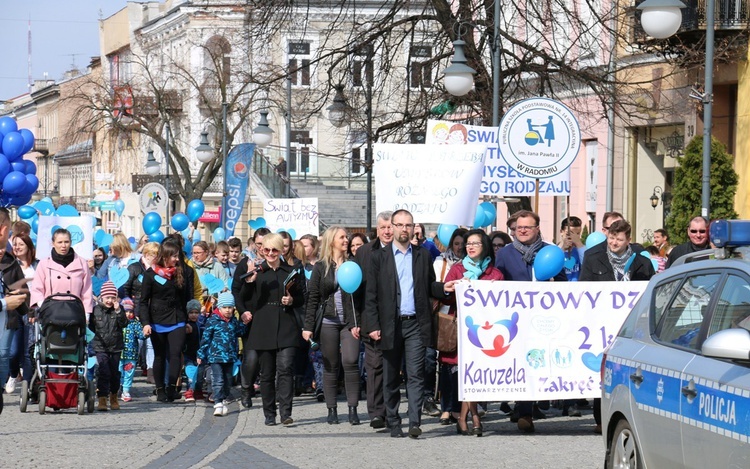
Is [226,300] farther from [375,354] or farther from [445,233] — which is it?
[375,354]

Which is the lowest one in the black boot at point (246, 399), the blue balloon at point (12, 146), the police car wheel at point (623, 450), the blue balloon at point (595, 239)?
the black boot at point (246, 399)

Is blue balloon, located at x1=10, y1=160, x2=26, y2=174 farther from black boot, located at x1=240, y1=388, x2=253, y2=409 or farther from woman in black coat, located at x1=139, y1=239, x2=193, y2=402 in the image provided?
black boot, located at x1=240, y1=388, x2=253, y2=409

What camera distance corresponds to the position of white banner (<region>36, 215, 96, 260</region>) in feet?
64.1

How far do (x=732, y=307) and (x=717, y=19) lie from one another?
21.8 meters

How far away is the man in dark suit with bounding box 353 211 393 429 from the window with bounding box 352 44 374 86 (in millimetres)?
10800

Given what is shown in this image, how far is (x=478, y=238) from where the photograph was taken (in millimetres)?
12828

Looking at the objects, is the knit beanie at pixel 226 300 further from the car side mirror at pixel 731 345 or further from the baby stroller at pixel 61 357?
the car side mirror at pixel 731 345

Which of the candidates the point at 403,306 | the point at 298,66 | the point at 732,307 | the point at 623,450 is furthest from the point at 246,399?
the point at 298,66

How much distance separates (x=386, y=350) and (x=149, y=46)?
215ft

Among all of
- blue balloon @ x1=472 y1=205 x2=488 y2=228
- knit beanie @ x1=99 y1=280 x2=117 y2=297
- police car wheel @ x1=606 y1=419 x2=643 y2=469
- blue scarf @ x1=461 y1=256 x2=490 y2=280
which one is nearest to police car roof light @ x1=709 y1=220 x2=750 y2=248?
police car wheel @ x1=606 y1=419 x2=643 y2=469

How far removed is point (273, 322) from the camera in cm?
1422

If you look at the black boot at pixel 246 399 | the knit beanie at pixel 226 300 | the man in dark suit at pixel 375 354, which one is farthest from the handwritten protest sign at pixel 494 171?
the black boot at pixel 246 399

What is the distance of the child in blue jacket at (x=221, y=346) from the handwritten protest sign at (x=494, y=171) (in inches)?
127

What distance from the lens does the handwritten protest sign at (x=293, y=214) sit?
26.2 metres
